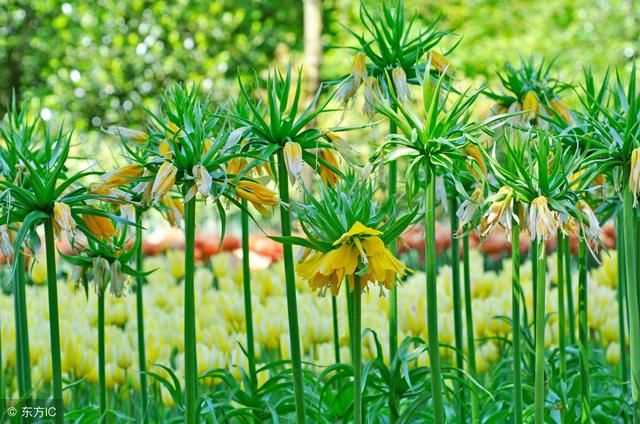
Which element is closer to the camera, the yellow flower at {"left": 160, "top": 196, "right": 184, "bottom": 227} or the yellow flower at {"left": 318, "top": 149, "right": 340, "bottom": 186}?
the yellow flower at {"left": 318, "top": 149, "right": 340, "bottom": 186}

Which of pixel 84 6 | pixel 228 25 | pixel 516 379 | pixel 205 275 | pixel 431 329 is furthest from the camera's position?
pixel 228 25

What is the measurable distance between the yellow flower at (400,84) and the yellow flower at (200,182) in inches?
19.2

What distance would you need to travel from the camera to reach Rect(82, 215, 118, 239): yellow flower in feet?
5.85

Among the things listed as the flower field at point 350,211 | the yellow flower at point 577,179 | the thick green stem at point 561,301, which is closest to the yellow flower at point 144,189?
the flower field at point 350,211

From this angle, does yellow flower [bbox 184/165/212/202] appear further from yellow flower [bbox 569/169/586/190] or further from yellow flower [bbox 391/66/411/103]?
yellow flower [bbox 569/169/586/190]

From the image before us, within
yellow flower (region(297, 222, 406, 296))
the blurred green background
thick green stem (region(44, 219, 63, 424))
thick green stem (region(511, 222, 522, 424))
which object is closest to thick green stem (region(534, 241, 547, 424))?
thick green stem (region(511, 222, 522, 424))

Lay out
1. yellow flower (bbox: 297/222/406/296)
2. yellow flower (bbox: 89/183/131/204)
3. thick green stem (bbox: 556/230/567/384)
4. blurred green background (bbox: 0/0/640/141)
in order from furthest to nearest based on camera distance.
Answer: blurred green background (bbox: 0/0/640/141)
thick green stem (bbox: 556/230/567/384)
yellow flower (bbox: 89/183/131/204)
yellow flower (bbox: 297/222/406/296)

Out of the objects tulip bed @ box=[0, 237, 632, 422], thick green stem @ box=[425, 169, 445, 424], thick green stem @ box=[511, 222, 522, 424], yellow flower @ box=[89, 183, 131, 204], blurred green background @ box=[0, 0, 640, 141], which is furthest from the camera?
blurred green background @ box=[0, 0, 640, 141]

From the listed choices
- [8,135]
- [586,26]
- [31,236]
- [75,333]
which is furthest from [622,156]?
[586,26]

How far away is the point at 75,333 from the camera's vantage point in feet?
10.0

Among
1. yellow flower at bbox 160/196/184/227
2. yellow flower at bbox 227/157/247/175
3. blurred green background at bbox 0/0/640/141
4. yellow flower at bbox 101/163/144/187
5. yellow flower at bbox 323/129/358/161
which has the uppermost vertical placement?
blurred green background at bbox 0/0/640/141

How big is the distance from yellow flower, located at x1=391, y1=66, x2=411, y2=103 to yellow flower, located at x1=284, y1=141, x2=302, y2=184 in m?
0.29

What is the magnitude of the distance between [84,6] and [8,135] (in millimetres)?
9517

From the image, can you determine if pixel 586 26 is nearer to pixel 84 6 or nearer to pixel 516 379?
pixel 84 6
